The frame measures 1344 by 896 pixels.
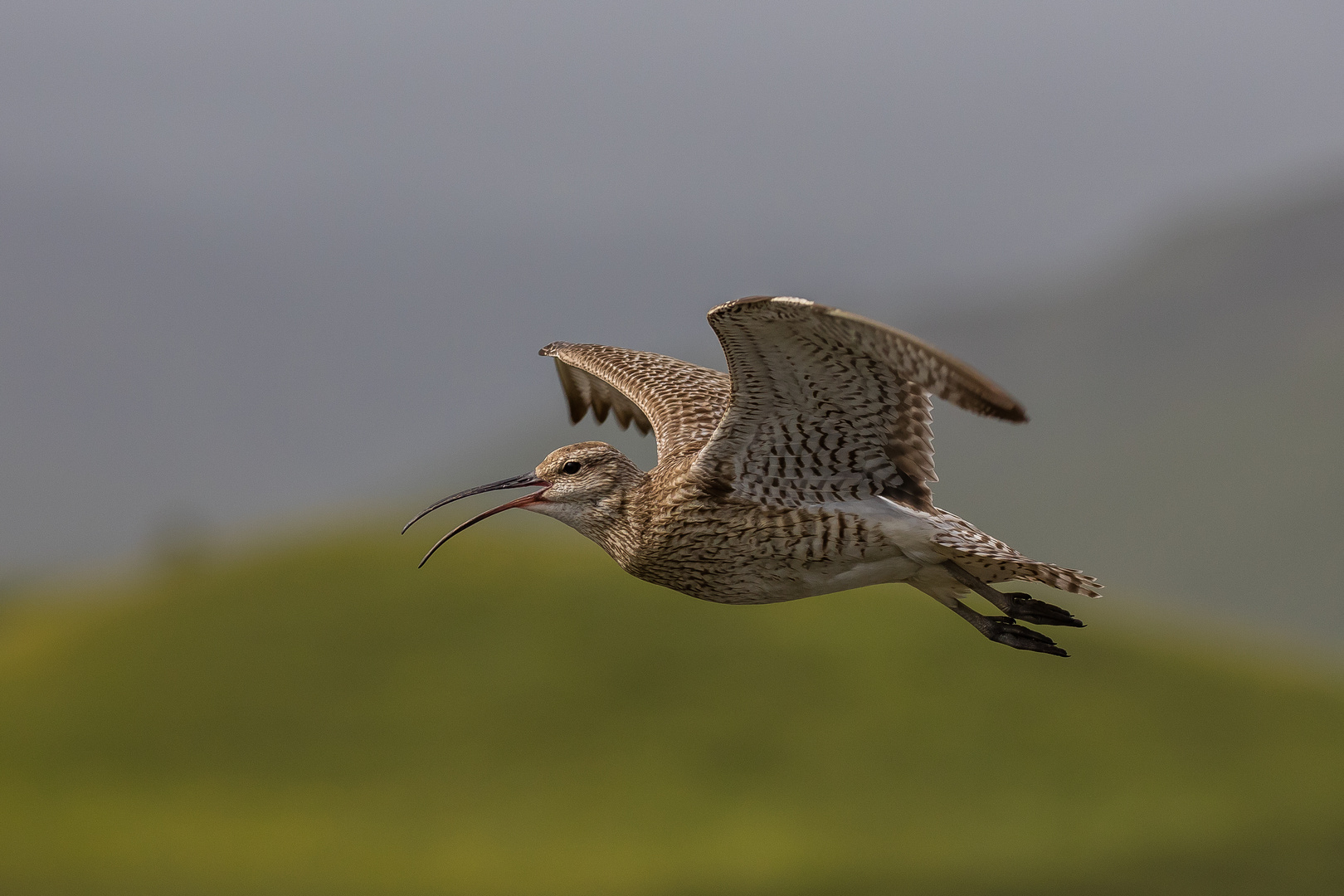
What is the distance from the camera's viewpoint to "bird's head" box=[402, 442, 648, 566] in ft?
31.1

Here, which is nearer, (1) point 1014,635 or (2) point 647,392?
(1) point 1014,635

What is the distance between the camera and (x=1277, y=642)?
87.0 m

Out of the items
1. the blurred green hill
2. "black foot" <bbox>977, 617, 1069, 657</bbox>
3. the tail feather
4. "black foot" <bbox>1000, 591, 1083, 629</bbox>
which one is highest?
the tail feather

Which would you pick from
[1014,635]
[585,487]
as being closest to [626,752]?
[585,487]

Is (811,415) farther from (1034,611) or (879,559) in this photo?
(1034,611)

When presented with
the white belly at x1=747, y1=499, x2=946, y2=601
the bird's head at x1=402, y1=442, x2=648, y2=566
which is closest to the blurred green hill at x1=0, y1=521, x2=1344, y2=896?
the bird's head at x1=402, y1=442, x2=648, y2=566

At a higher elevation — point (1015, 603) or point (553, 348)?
point (553, 348)

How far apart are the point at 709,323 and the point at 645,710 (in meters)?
58.5

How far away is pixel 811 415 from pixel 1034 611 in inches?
79.5

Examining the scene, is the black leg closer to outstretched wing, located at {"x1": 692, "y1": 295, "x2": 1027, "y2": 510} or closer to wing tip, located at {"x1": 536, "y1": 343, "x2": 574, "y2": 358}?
outstretched wing, located at {"x1": 692, "y1": 295, "x2": 1027, "y2": 510}

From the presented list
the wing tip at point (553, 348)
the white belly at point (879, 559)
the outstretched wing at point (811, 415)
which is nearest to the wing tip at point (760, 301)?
the outstretched wing at point (811, 415)

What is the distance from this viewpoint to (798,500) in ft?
29.1

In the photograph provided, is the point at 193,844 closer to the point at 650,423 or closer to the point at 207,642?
the point at 207,642

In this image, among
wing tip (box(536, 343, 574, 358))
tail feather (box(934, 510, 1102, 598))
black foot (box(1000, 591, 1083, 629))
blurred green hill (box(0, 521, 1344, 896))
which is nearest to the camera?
tail feather (box(934, 510, 1102, 598))
